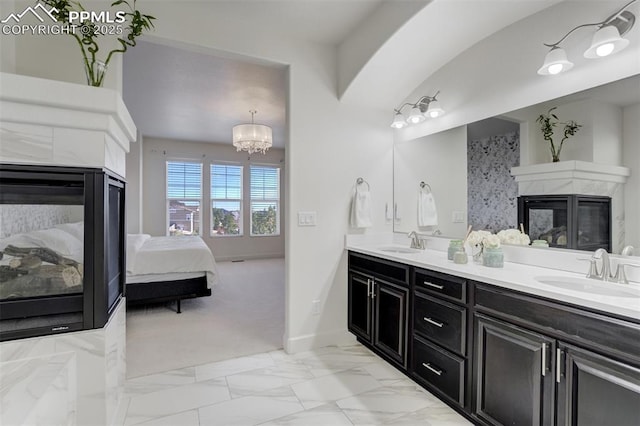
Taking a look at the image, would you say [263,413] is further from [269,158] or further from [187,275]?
[269,158]

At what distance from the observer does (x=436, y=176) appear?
9.47ft

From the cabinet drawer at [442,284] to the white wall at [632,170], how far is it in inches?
35.0

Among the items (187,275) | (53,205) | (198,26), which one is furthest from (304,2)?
(187,275)

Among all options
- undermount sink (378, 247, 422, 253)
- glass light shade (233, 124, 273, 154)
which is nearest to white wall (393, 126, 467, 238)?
undermount sink (378, 247, 422, 253)

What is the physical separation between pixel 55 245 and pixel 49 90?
0.77 metres

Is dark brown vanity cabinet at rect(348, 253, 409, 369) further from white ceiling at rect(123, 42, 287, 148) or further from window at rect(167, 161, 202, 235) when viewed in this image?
window at rect(167, 161, 202, 235)

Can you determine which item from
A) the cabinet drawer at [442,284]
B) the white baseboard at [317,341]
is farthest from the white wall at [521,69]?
the white baseboard at [317,341]

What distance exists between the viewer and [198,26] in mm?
2402

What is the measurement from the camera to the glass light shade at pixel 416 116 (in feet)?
9.65

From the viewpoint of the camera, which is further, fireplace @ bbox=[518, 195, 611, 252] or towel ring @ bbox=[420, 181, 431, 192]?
towel ring @ bbox=[420, 181, 431, 192]

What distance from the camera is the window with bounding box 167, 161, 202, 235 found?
23.1ft

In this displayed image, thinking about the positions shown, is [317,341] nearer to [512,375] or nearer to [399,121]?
[512,375]

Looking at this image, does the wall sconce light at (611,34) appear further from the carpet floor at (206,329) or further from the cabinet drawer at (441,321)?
the carpet floor at (206,329)

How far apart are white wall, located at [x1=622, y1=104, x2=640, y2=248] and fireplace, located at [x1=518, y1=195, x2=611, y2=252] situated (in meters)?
0.08
